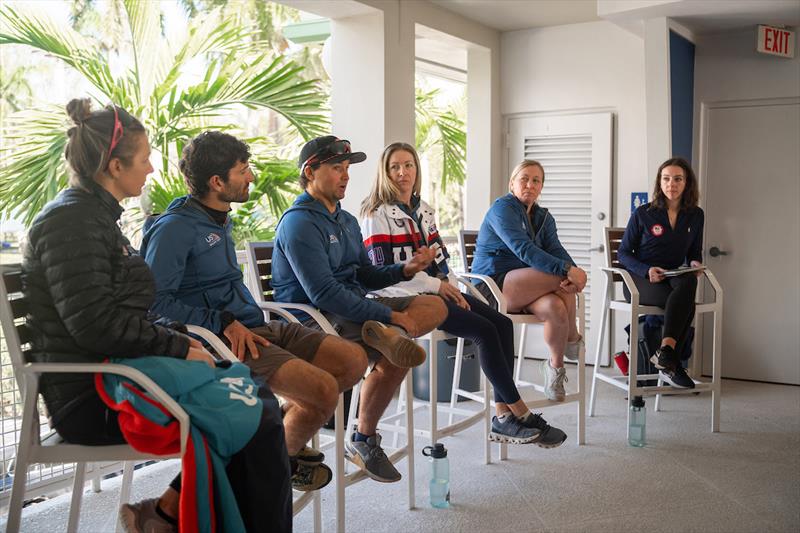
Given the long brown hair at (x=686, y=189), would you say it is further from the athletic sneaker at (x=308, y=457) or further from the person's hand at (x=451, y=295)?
the athletic sneaker at (x=308, y=457)

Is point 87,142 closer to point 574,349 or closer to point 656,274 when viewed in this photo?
point 574,349

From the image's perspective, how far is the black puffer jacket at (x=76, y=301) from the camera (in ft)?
5.90

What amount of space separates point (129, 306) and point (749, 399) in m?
4.10

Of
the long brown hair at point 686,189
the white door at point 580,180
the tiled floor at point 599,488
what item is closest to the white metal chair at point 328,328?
the tiled floor at point 599,488

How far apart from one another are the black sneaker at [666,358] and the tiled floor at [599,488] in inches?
14.1

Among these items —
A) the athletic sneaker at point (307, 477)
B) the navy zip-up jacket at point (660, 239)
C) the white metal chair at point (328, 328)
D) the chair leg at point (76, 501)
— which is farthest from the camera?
the navy zip-up jacket at point (660, 239)

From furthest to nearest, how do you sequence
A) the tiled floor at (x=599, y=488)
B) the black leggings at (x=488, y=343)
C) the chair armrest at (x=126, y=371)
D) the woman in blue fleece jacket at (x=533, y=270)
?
1. the woman in blue fleece jacket at (x=533, y=270)
2. the black leggings at (x=488, y=343)
3. the tiled floor at (x=599, y=488)
4. the chair armrest at (x=126, y=371)

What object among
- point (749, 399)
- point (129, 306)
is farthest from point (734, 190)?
point (129, 306)

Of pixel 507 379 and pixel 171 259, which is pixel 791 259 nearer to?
pixel 507 379

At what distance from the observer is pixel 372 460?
2.79m

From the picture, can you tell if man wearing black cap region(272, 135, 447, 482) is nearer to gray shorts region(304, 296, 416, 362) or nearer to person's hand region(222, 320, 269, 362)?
gray shorts region(304, 296, 416, 362)

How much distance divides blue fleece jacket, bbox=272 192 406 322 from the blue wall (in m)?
2.85

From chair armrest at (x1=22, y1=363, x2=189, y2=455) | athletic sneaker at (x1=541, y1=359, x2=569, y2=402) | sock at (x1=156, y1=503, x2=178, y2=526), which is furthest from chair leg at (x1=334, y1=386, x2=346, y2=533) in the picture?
athletic sneaker at (x1=541, y1=359, x2=569, y2=402)

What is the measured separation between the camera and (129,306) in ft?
6.38
